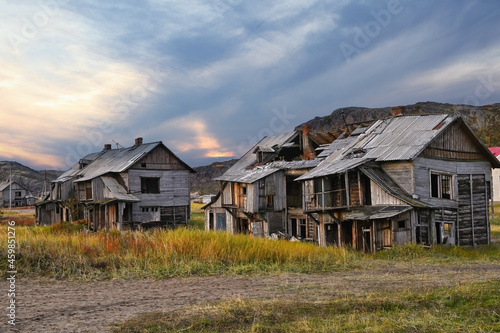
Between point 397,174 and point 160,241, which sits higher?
point 397,174

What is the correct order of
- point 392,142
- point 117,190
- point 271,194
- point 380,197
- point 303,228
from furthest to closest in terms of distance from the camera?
point 117,190, point 271,194, point 303,228, point 392,142, point 380,197

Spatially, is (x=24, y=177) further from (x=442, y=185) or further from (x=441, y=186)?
(x=441, y=186)

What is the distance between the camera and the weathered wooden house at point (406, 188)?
24812mm

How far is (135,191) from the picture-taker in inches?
1641

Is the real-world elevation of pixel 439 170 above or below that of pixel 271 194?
above

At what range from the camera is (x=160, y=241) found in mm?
17703

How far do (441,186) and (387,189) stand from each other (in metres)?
4.12

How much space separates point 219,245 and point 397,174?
1278 cm

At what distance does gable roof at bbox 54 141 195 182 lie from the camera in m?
42.5

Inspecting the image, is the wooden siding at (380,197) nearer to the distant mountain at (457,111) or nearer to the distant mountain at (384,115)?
the distant mountain at (457,111)

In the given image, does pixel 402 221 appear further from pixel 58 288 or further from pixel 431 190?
pixel 58 288

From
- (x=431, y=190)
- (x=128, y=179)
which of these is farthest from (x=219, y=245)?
(x=128, y=179)

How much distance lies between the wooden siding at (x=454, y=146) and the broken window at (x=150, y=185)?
79.7ft

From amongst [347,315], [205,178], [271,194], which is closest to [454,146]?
[271,194]
